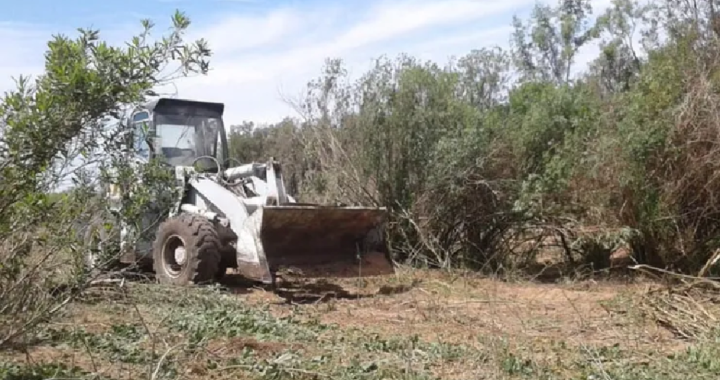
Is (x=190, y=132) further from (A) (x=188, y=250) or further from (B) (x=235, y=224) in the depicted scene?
(A) (x=188, y=250)

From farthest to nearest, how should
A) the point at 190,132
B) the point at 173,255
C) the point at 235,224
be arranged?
the point at 190,132, the point at 173,255, the point at 235,224

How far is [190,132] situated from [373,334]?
17.0 feet

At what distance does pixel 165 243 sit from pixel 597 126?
642 centimetres

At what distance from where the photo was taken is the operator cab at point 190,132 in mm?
11344

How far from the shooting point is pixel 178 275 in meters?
10.4

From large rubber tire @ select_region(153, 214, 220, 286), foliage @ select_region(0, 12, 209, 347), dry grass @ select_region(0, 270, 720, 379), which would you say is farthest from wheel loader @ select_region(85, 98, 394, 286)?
foliage @ select_region(0, 12, 209, 347)

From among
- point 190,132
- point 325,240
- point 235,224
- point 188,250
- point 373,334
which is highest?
point 190,132

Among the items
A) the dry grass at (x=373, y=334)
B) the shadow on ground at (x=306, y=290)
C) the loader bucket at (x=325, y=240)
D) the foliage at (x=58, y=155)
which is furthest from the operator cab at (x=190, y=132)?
the foliage at (x=58, y=155)

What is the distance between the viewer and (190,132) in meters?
11.6

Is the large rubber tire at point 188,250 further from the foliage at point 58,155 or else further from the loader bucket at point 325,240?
the foliage at point 58,155

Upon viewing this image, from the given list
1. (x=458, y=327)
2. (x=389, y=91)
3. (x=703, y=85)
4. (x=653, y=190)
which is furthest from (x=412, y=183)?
(x=458, y=327)

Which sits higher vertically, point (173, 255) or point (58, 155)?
point (58, 155)

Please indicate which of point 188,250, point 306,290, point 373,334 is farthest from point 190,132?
point 373,334

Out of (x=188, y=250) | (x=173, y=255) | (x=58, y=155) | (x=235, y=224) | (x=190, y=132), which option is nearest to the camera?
(x=58, y=155)
